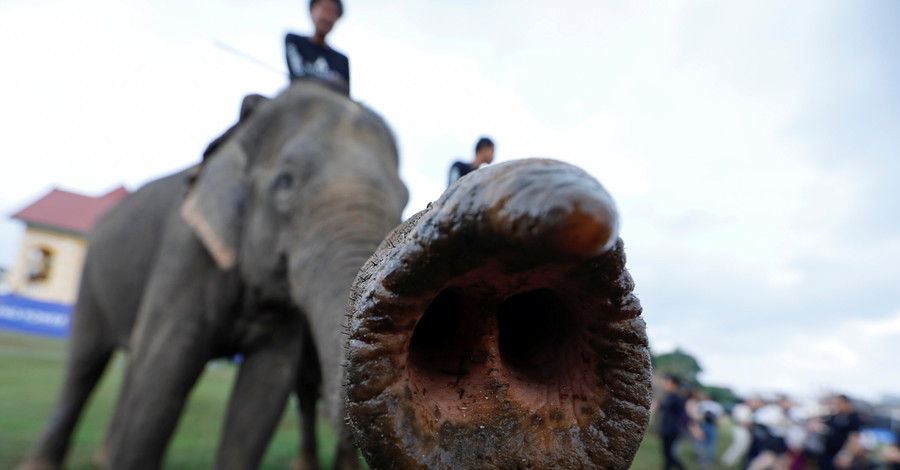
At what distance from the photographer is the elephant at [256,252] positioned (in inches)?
93.7

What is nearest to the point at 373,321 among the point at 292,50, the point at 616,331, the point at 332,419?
the point at 616,331

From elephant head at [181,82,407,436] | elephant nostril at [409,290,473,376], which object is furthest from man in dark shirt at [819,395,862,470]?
elephant nostril at [409,290,473,376]

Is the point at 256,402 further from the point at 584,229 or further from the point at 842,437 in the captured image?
the point at 842,437

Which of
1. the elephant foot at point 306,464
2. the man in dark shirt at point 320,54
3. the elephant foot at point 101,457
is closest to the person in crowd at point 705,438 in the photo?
the elephant foot at point 306,464

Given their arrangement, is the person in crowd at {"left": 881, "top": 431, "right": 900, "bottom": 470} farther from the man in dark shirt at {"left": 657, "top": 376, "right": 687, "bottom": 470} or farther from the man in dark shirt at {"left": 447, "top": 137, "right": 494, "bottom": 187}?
the man in dark shirt at {"left": 447, "top": 137, "right": 494, "bottom": 187}

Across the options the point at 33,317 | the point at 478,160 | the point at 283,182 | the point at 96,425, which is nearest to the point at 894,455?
the point at 478,160

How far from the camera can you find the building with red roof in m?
24.9

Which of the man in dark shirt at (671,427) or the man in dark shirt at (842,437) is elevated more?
the man in dark shirt at (842,437)

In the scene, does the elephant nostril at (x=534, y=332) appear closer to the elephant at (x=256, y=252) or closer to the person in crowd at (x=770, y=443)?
the elephant at (x=256, y=252)

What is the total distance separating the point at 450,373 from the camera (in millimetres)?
856

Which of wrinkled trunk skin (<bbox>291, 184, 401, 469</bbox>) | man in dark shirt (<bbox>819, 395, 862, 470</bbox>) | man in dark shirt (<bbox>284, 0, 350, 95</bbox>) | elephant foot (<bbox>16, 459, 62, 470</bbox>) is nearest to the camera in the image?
wrinkled trunk skin (<bbox>291, 184, 401, 469</bbox>)

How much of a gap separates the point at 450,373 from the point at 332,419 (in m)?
0.81

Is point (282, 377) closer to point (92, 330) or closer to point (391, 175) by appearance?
point (391, 175)

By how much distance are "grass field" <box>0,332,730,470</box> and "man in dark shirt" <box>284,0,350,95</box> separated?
2953mm
